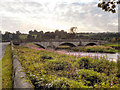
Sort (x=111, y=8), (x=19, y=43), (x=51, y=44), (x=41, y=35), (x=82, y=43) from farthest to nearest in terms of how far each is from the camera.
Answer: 1. (x=41, y=35)
2. (x=82, y=43)
3. (x=51, y=44)
4. (x=19, y=43)
5. (x=111, y=8)

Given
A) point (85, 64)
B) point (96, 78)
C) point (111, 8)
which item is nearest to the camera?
point (111, 8)

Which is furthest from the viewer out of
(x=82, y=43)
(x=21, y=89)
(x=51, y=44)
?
(x=82, y=43)

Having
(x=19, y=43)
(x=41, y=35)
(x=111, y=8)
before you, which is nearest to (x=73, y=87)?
(x=111, y=8)

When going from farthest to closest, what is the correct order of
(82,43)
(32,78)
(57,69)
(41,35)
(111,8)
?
(41,35) → (82,43) → (57,69) → (32,78) → (111,8)

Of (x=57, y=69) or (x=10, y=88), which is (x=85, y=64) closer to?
(x=57, y=69)

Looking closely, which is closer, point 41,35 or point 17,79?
point 17,79

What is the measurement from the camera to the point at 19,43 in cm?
2834

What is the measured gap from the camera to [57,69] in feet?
20.5

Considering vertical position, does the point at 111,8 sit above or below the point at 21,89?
above

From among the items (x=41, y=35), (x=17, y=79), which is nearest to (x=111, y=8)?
(x=17, y=79)

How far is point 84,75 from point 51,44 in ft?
104

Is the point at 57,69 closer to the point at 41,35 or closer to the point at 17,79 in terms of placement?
the point at 17,79

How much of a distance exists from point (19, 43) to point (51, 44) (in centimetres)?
1109

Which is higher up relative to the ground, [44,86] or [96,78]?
[44,86]
